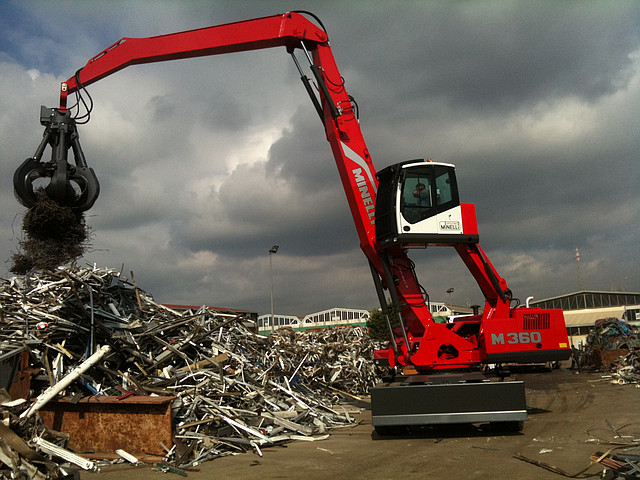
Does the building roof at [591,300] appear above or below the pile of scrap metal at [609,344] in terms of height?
above

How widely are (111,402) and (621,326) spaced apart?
23.6 metres

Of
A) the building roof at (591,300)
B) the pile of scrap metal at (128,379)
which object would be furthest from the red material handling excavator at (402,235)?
the building roof at (591,300)

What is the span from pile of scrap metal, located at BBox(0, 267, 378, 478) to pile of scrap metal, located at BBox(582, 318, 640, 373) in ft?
51.4

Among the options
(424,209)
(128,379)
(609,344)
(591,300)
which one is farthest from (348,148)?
(591,300)

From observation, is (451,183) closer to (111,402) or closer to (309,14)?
(309,14)

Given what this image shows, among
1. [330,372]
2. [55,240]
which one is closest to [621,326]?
[330,372]

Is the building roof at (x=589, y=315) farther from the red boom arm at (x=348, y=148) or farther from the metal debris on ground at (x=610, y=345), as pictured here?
the red boom arm at (x=348, y=148)

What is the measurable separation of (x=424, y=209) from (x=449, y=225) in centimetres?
54

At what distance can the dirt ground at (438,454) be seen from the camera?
6.43m

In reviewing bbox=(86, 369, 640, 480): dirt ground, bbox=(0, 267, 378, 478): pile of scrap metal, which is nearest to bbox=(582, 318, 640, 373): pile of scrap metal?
bbox=(86, 369, 640, 480): dirt ground

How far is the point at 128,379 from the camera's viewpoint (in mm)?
8375

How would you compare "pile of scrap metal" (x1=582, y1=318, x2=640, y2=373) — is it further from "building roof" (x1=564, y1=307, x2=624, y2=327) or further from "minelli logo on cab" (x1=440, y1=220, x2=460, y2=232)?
"building roof" (x1=564, y1=307, x2=624, y2=327)

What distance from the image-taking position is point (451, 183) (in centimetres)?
973

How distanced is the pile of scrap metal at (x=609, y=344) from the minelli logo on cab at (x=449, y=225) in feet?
45.1
